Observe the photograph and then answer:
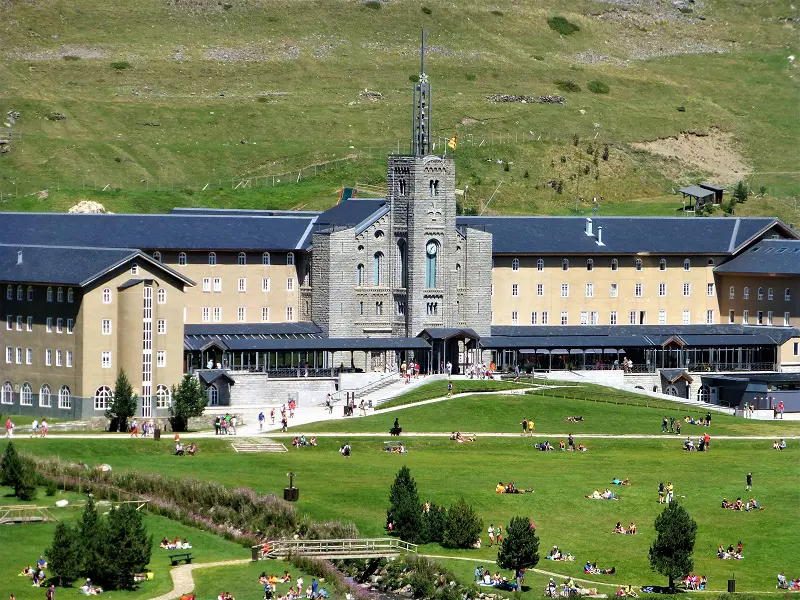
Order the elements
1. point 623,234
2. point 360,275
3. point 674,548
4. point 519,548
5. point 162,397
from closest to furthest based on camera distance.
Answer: point 519,548 → point 674,548 → point 162,397 → point 360,275 → point 623,234

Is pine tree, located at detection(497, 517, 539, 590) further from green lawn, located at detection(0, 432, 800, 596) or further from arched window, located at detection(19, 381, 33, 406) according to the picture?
arched window, located at detection(19, 381, 33, 406)

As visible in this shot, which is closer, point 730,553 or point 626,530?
point 730,553

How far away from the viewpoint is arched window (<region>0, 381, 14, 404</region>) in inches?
5305

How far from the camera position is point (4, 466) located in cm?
10512

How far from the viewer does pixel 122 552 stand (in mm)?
90750

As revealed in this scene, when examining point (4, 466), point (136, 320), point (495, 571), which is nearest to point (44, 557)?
point (4, 466)

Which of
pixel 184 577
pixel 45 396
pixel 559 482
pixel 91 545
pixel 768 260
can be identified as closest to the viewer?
pixel 91 545

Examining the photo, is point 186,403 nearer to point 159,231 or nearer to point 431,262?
point 159,231

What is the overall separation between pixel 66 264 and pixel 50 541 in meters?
41.0

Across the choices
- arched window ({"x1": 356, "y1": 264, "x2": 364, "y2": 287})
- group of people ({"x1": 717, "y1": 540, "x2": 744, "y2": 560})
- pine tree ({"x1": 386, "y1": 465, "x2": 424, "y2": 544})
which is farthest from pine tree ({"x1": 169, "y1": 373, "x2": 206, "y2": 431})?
group of people ({"x1": 717, "y1": 540, "x2": 744, "y2": 560})

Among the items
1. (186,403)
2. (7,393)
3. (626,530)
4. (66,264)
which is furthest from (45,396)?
(626,530)

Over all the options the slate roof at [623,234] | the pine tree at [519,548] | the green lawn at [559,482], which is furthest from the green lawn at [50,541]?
the slate roof at [623,234]

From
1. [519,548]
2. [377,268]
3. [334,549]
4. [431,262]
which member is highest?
[431,262]

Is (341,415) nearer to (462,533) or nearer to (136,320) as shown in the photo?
(136,320)
